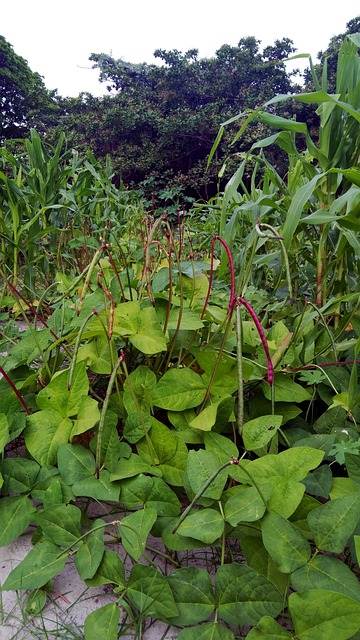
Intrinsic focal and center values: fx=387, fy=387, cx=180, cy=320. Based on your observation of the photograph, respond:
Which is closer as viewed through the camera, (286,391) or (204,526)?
(204,526)

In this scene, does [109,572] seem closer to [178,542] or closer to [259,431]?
[178,542]

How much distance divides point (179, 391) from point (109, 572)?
32 cm

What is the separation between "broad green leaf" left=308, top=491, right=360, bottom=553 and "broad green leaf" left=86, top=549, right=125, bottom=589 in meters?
0.29

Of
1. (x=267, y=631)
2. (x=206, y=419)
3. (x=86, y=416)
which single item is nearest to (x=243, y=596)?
(x=267, y=631)

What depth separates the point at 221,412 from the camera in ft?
2.47

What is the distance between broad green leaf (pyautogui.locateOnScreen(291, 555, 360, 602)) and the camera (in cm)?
48

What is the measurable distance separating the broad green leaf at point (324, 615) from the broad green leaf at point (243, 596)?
0.15ft

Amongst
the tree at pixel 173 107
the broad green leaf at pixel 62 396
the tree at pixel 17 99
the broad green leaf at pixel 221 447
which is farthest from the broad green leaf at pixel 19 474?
the tree at pixel 17 99

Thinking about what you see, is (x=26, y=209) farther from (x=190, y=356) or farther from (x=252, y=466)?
(x=252, y=466)

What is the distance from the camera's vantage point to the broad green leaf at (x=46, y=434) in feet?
2.31

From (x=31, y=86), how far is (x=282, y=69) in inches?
393

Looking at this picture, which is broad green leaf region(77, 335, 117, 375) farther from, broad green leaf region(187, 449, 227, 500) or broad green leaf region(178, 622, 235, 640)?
broad green leaf region(178, 622, 235, 640)

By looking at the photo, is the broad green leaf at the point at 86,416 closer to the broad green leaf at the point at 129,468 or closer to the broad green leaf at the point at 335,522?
the broad green leaf at the point at 129,468

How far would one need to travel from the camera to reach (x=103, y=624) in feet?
1.71
